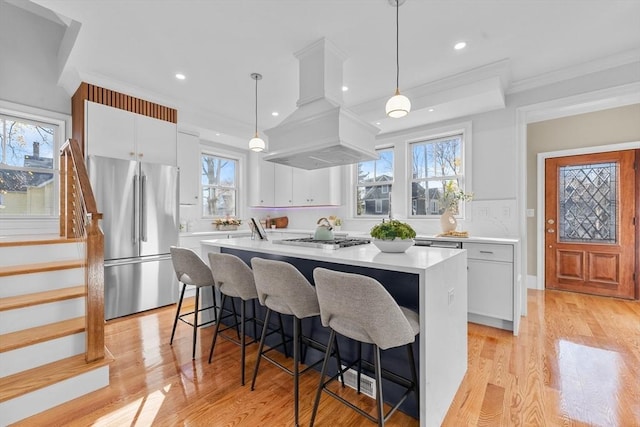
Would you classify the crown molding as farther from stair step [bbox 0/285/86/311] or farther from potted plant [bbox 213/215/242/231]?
stair step [bbox 0/285/86/311]

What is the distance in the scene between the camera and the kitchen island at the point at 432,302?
153 centimetres

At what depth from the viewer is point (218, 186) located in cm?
530

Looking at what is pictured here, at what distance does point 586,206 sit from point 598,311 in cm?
157

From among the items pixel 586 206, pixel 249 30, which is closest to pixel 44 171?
pixel 249 30

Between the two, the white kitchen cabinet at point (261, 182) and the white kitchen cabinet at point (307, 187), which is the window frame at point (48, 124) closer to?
the white kitchen cabinet at point (261, 182)

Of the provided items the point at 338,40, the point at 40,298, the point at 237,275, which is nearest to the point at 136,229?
the point at 40,298

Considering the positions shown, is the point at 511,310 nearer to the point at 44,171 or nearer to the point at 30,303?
the point at 30,303

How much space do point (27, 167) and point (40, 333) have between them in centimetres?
226

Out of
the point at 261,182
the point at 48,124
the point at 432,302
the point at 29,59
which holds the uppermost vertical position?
the point at 29,59

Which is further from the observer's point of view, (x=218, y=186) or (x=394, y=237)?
(x=218, y=186)

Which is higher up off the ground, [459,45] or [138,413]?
[459,45]

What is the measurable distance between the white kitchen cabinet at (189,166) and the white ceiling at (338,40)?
80cm

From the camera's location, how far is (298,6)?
7.38ft

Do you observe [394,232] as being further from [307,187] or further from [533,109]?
[307,187]
